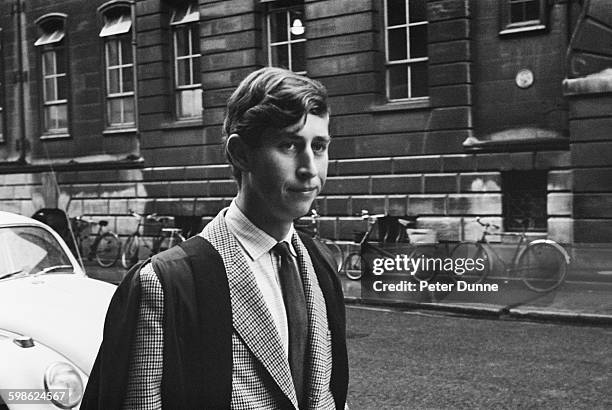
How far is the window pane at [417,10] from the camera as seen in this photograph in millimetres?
17156

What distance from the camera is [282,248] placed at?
7.13ft

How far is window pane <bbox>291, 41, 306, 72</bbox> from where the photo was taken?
62.5 feet

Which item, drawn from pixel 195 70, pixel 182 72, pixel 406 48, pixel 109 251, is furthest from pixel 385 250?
pixel 182 72

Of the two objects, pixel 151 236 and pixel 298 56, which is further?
pixel 151 236

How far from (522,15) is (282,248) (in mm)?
14579

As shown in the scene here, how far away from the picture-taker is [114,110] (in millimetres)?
23047

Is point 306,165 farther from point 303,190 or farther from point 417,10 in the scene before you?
point 417,10

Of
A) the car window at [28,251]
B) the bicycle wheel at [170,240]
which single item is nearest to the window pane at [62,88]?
the bicycle wheel at [170,240]

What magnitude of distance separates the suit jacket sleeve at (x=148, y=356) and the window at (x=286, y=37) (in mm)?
17259

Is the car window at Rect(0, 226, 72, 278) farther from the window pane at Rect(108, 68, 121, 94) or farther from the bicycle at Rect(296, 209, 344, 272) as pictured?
the window pane at Rect(108, 68, 121, 94)

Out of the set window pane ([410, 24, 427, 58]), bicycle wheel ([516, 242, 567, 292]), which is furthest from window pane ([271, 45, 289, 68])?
bicycle wheel ([516, 242, 567, 292])

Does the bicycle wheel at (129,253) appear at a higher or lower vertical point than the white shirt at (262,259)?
lower

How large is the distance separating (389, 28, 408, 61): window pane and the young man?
15646mm

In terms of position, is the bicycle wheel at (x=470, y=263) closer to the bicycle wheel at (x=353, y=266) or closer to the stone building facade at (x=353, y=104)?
the bicycle wheel at (x=353, y=266)
